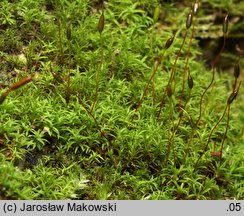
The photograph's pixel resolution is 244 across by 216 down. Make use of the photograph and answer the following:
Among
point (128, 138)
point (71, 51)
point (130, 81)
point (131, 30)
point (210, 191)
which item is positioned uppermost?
point (131, 30)

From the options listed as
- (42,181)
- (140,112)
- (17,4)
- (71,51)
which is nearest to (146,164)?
(140,112)

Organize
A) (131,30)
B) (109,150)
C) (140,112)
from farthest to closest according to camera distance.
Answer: (131,30) < (140,112) < (109,150)

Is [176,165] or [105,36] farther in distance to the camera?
[105,36]

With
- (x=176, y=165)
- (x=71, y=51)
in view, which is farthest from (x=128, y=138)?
(x=71, y=51)

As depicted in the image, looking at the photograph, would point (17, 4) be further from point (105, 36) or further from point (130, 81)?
point (130, 81)

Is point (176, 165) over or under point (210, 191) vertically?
over

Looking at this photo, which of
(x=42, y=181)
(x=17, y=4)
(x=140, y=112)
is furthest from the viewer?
(x=17, y=4)

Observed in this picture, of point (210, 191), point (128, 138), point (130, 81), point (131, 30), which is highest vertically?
point (131, 30)

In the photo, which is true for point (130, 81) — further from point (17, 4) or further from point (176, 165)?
point (17, 4)

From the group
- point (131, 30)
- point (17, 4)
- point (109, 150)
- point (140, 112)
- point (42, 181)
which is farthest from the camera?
point (131, 30)
